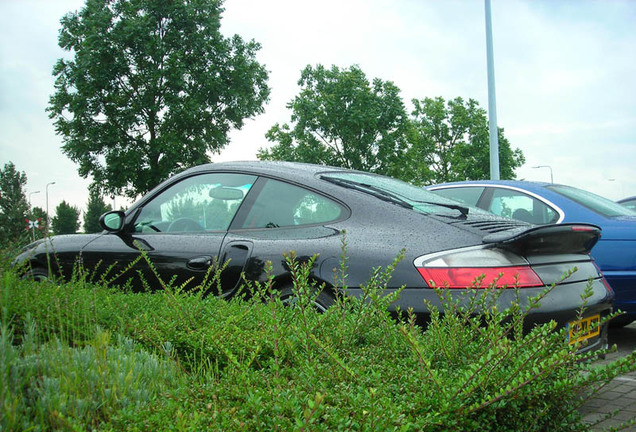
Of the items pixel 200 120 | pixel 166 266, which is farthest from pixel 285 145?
pixel 166 266

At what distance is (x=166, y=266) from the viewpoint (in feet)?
13.8

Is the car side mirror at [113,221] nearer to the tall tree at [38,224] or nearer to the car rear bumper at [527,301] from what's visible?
the tall tree at [38,224]

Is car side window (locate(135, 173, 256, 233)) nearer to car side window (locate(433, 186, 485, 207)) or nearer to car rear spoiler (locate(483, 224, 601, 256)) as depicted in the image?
car rear spoiler (locate(483, 224, 601, 256))

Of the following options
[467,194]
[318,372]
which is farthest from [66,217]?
[318,372]

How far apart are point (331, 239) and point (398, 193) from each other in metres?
0.80

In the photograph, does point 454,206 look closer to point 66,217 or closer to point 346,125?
point 346,125

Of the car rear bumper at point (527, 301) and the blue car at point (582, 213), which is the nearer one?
the car rear bumper at point (527, 301)

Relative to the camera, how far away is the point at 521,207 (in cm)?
680

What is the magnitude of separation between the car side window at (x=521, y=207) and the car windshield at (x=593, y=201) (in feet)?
1.00

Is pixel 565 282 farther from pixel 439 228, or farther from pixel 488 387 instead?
pixel 488 387

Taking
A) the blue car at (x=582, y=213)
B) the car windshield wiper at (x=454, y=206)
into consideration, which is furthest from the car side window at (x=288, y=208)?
the blue car at (x=582, y=213)

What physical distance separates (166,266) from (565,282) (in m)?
2.55

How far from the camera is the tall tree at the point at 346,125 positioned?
140 feet

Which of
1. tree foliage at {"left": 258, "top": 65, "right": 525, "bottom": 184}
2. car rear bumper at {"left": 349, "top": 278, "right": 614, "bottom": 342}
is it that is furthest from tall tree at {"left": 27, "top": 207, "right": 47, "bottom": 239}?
tree foliage at {"left": 258, "top": 65, "right": 525, "bottom": 184}
